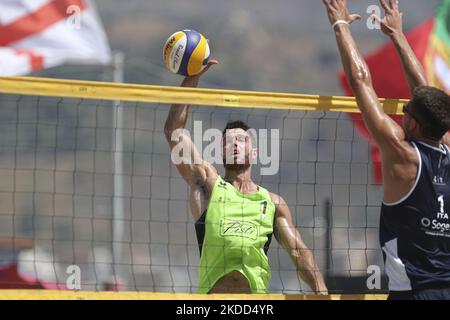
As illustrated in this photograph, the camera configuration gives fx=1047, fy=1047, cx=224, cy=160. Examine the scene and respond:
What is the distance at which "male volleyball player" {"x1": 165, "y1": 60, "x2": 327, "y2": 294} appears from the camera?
7.64 metres

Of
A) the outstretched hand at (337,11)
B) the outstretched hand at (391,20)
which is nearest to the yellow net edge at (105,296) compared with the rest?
the outstretched hand at (337,11)

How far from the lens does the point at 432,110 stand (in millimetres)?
6340

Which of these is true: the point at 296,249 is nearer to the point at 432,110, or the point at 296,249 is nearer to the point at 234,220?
the point at 234,220

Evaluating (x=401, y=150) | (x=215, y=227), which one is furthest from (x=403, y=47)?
(x=215, y=227)

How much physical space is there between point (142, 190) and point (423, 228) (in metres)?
23.6

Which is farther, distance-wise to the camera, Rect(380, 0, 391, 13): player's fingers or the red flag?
the red flag

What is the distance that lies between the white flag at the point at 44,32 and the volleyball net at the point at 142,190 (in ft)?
2.96

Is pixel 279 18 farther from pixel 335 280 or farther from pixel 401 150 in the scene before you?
pixel 401 150

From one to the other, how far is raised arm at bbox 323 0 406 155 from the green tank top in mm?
1562

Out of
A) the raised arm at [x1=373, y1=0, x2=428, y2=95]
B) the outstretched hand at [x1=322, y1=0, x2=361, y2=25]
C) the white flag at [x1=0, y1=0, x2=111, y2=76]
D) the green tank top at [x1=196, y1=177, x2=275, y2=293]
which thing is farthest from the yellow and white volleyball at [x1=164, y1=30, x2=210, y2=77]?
the white flag at [x1=0, y1=0, x2=111, y2=76]
